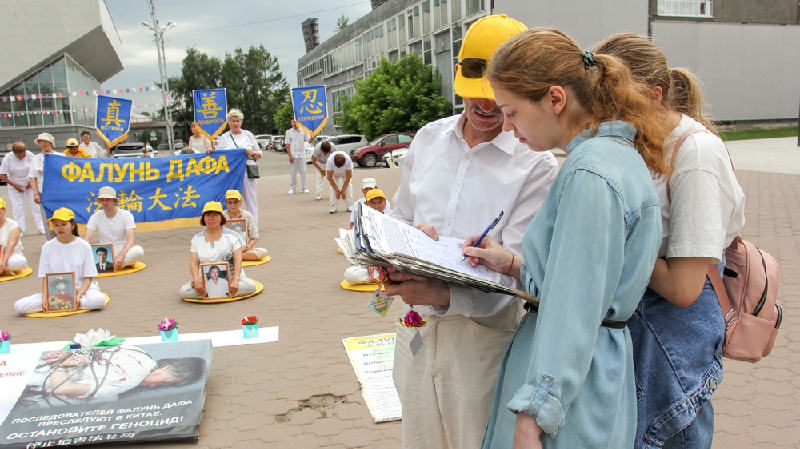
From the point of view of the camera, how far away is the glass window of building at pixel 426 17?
34.0 m

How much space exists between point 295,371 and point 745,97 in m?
33.1

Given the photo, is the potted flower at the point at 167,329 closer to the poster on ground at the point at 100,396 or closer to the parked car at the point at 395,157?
the poster on ground at the point at 100,396

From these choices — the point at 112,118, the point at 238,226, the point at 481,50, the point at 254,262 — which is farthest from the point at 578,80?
the point at 112,118

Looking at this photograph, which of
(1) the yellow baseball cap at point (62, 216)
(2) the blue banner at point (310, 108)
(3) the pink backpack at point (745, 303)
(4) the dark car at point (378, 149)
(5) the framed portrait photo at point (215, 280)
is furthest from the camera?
(4) the dark car at point (378, 149)

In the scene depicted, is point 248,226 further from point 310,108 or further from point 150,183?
point 310,108

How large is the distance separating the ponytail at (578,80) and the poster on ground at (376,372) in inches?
113

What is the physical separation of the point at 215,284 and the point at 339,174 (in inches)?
246

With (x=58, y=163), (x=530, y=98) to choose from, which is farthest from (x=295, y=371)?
(x=58, y=163)

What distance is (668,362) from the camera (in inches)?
60.9

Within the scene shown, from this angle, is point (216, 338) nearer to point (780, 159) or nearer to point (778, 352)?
point (778, 352)

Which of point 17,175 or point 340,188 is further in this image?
point 340,188

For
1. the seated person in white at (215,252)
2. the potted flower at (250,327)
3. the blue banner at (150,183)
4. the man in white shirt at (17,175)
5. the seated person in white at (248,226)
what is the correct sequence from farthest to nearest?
the man in white shirt at (17,175)
the blue banner at (150,183)
the seated person in white at (248,226)
the seated person in white at (215,252)
the potted flower at (250,327)

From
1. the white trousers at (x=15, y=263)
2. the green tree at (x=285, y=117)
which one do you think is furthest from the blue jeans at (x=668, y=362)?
the green tree at (x=285, y=117)

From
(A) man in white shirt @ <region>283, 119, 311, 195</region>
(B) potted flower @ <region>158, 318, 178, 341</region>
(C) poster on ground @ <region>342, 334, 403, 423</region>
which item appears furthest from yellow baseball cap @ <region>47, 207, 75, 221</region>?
(A) man in white shirt @ <region>283, 119, 311, 195</region>
